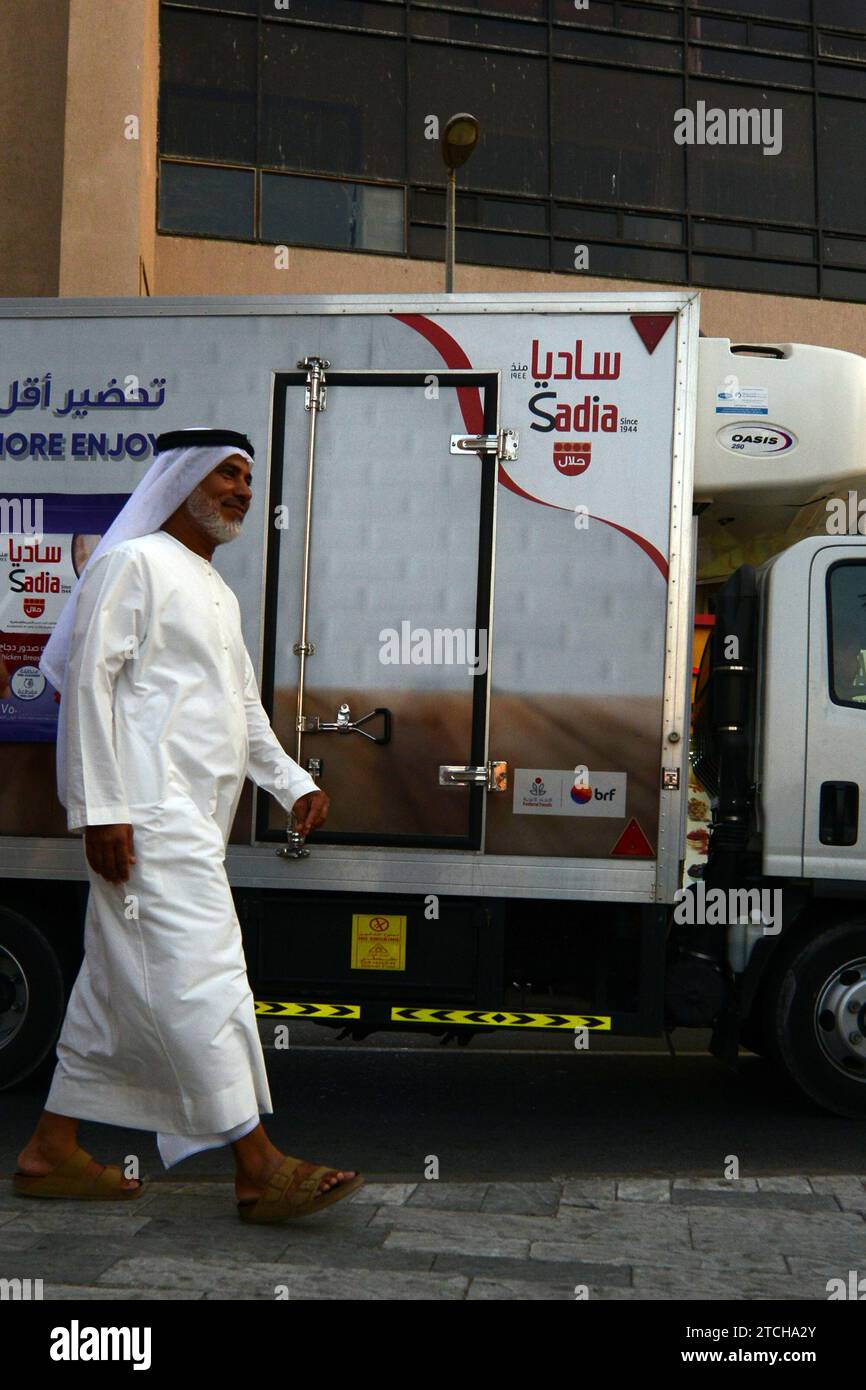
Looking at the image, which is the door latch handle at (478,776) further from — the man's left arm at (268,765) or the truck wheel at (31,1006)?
the truck wheel at (31,1006)

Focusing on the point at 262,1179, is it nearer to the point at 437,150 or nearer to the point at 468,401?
the point at 468,401

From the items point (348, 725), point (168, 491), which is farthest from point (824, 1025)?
point (168, 491)

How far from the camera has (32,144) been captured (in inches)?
579

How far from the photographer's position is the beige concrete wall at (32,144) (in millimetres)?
14500

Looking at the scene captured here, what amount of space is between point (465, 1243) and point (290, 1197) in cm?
47

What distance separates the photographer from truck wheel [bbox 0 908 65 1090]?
18.6 ft

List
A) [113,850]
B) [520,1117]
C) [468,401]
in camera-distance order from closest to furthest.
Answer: [113,850] < [468,401] < [520,1117]

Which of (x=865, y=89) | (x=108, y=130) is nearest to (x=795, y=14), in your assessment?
(x=865, y=89)

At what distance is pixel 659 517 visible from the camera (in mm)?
5438

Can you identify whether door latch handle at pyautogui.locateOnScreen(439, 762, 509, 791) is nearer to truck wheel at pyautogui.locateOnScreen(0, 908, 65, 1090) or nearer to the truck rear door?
the truck rear door

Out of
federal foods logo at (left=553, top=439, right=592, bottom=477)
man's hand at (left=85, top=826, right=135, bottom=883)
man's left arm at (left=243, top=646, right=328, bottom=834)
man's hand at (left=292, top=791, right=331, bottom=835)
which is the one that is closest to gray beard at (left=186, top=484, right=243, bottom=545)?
man's left arm at (left=243, top=646, right=328, bottom=834)

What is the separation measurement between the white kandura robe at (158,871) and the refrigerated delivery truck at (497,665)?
1323 mm

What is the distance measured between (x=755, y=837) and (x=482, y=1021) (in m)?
1.26

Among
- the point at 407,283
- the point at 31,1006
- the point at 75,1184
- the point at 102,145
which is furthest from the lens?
the point at 407,283
